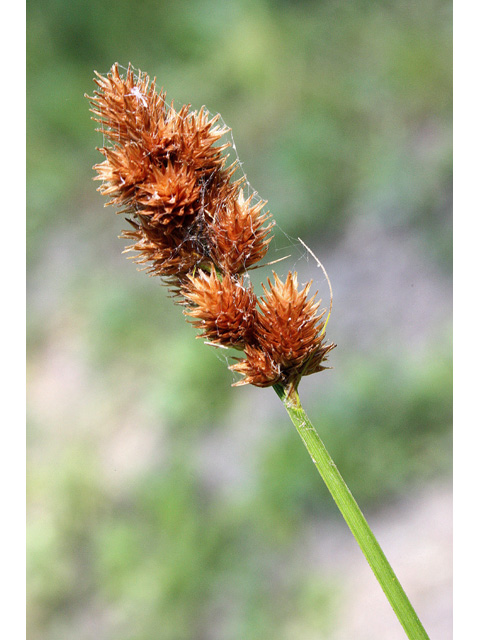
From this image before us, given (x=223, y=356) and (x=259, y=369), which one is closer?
(x=259, y=369)

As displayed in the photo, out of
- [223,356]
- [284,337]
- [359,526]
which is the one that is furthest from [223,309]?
[223,356]

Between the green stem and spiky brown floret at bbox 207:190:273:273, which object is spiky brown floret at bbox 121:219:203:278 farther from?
the green stem

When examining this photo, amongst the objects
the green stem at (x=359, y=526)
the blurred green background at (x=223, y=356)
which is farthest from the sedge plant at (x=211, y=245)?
the blurred green background at (x=223, y=356)

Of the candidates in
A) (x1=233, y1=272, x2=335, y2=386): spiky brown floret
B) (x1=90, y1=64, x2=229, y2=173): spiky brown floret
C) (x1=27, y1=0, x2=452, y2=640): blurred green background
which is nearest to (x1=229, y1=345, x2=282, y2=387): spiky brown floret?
(x1=233, y1=272, x2=335, y2=386): spiky brown floret

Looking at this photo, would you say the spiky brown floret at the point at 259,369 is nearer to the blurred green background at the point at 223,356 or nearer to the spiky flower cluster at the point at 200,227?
the spiky flower cluster at the point at 200,227

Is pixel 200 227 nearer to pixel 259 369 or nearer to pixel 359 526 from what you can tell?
pixel 259 369

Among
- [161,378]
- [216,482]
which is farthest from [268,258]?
[216,482]

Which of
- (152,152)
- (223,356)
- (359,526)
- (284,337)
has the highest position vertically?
(223,356)
